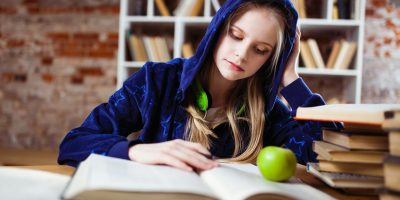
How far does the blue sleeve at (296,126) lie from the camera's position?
128 centimetres

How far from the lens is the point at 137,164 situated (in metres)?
0.74

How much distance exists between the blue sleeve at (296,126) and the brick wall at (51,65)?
2467mm

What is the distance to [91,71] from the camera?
3711 millimetres

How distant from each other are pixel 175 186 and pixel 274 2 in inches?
35.2

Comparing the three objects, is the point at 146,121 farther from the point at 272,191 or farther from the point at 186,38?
the point at 186,38

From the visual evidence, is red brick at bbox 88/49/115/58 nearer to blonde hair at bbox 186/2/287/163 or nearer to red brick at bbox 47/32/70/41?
red brick at bbox 47/32/70/41

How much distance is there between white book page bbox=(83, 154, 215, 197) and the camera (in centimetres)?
53

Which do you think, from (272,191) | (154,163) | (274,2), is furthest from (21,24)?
(272,191)

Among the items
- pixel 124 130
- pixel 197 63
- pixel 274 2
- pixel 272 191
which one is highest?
pixel 274 2

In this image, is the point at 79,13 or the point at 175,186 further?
the point at 79,13

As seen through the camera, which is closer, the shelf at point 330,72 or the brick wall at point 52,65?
the shelf at point 330,72

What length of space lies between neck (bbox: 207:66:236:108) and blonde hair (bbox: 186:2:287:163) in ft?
0.06

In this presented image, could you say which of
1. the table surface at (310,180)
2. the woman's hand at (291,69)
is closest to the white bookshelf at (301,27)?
the woman's hand at (291,69)

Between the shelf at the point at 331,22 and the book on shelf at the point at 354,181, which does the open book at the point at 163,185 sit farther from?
the shelf at the point at 331,22
